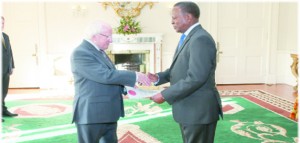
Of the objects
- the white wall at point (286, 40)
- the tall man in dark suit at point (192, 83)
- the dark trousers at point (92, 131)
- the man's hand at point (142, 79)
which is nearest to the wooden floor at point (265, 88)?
the white wall at point (286, 40)

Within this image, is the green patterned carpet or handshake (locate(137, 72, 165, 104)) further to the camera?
the green patterned carpet

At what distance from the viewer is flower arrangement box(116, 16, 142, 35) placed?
24.4 ft

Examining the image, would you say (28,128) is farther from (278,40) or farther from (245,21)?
(278,40)

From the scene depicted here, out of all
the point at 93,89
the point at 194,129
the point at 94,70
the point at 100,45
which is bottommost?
the point at 194,129

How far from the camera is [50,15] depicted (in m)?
7.57

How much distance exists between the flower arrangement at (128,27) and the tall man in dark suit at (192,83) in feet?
17.8

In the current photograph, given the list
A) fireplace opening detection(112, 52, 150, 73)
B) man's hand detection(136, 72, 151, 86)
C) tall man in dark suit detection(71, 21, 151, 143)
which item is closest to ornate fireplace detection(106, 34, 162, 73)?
fireplace opening detection(112, 52, 150, 73)

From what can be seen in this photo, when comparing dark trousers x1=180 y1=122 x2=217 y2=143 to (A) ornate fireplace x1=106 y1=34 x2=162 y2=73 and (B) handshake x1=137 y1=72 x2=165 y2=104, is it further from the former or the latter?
(A) ornate fireplace x1=106 y1=34 x2=162 y2=73

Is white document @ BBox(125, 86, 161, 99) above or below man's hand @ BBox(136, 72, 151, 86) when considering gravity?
below

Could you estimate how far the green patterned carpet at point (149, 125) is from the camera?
366cm

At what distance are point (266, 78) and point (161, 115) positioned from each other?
4404 millimetres

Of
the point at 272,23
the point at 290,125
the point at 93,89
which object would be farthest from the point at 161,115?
the point at 272,23

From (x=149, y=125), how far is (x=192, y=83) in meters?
2.39

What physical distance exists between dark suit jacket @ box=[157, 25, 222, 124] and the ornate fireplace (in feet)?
18.2
